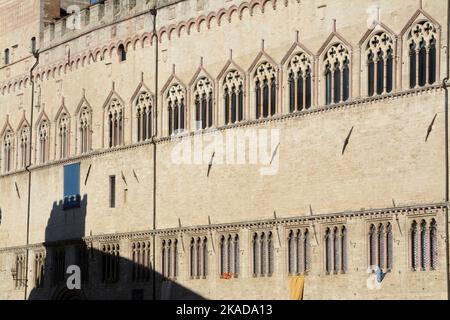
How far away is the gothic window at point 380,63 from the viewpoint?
34312mm

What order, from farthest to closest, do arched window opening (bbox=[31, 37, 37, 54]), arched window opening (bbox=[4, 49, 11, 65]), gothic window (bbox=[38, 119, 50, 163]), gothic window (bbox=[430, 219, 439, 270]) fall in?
1. arched window opening (bbox=[4, 49, 11, 65])
2. arched window opening (bbox=[31, 37, 37, 54])
3. gothic window (bbox=[38, 119, 50, 163])
4. gothic window (bbox=[430, 219, 439, 270])

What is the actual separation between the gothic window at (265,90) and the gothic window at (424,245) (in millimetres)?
6884

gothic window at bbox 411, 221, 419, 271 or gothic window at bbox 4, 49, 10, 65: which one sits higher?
gothic window at bbox 4, 49, 10, 65

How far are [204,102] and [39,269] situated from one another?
452 inches

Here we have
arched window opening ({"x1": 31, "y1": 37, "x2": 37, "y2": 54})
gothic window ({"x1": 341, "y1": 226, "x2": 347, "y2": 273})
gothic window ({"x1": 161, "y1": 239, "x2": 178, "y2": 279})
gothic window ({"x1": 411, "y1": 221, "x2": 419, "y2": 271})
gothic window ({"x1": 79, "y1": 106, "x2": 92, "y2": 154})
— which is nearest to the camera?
gothic window ({"x1": 411, "y1": 221, "x2": 419, "y2": 271})

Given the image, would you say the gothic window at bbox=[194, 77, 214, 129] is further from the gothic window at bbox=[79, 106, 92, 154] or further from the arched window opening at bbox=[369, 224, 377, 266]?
the arched window opening at bbox=[369, 224, 377, 266]

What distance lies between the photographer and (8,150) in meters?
52.0

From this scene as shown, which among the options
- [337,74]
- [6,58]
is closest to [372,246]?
[337,74]

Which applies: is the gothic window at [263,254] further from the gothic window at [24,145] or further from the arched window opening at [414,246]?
the gothic window at [24,145]

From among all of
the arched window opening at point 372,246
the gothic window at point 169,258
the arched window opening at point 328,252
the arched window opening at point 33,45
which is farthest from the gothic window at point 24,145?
the arched window opening at point 372,246

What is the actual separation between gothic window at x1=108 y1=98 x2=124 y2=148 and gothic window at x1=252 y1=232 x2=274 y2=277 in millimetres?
8344

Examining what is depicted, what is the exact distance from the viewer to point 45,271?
48469mm

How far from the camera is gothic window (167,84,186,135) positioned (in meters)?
42.2

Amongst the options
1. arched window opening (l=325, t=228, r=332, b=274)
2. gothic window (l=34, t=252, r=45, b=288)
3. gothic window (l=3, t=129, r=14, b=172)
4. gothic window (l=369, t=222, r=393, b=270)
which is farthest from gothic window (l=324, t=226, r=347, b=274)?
gothic window (l=3, t=129, r=14, b=172)
